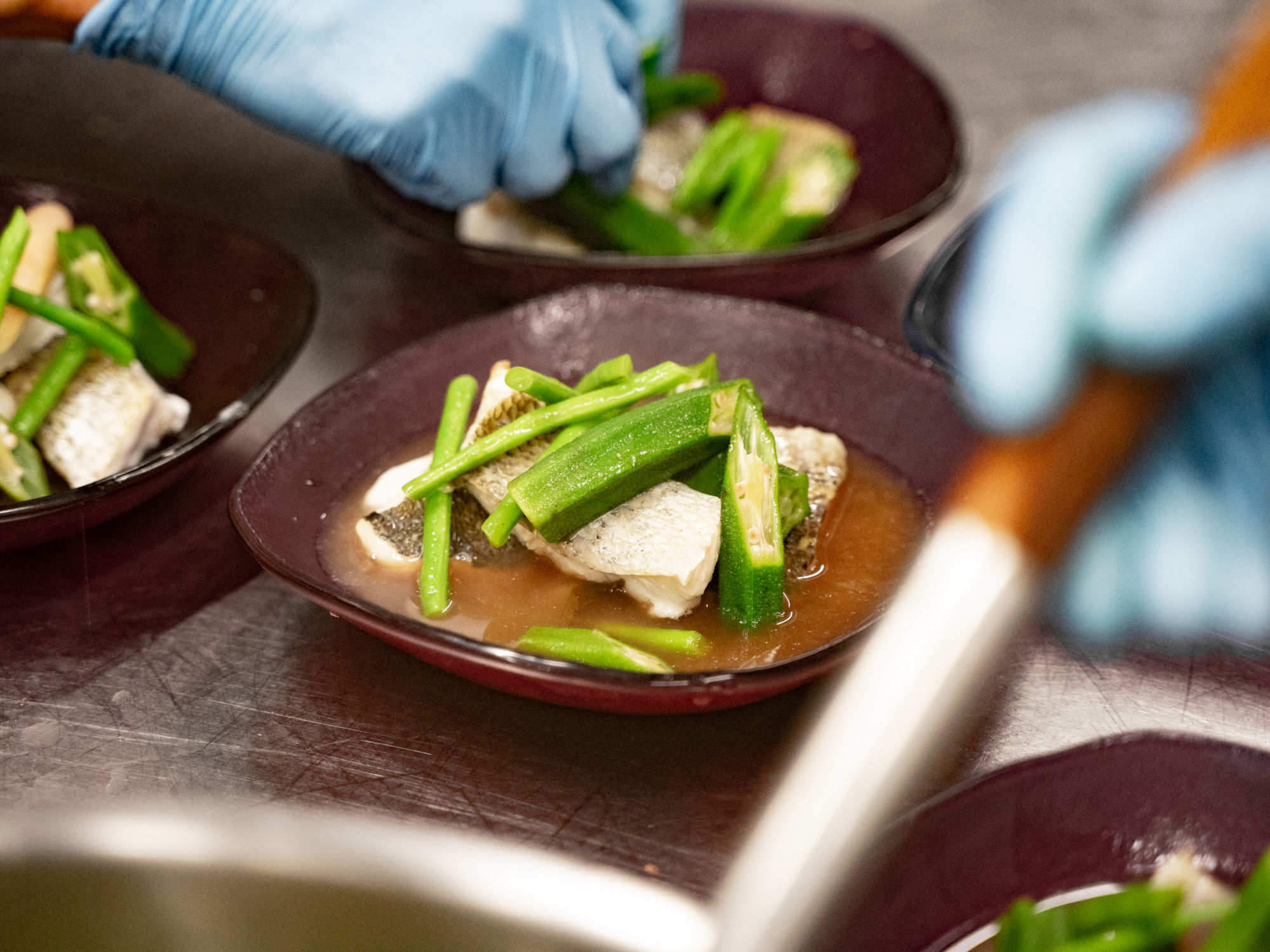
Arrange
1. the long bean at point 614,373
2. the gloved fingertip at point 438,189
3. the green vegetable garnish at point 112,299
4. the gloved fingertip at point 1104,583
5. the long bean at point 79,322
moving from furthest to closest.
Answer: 1. the gloved fingertip at point 438,189
2. the green vegetable garnish at point 112,299
3. the long bean at point 79,322
4. the long bean at point 614,373
5. the gloved fingertip at point 1104,583

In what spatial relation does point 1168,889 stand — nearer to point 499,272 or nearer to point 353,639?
point 353,639

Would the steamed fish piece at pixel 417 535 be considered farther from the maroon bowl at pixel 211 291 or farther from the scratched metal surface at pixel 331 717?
the maroon bowl at pixel 211 291

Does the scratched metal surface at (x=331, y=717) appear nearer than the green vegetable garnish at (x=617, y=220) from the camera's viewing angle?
Yes

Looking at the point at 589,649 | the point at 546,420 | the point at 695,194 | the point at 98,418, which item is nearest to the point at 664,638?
the point at 589,649

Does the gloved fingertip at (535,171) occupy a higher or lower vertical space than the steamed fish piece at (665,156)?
higher

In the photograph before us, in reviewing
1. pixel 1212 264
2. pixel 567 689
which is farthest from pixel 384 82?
pixel 1212 264

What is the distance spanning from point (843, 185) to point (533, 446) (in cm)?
103

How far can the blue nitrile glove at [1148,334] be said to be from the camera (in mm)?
623

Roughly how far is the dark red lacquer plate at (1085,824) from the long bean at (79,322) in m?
1.25

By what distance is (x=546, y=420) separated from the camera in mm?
1256

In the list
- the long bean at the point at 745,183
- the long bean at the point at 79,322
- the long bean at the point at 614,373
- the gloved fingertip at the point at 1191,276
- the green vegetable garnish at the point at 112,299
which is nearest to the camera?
the gloved fingertip at the point at 1191,276

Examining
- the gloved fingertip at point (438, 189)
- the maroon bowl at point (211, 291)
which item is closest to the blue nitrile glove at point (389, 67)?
the gloved fingertip at point (438, 189)

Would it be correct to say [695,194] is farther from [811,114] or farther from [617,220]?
[811,114]

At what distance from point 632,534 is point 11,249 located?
944mm
